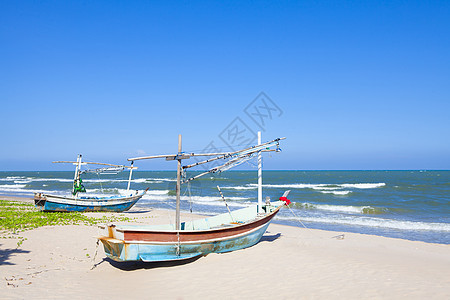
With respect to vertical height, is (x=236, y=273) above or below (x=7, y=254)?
below

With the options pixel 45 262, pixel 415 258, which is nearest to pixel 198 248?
pixel 45 262

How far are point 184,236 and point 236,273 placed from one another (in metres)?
1.71

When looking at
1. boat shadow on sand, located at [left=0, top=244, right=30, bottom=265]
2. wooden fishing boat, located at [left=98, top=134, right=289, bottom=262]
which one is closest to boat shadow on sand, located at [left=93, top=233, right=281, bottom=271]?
wooden fishing boat, located at [left=98, top=134, right=289, bottom=262]

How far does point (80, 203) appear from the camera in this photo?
787 inches

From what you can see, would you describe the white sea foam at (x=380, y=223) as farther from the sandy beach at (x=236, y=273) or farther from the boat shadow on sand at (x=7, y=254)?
the boat shadow on sand at (x=7, y=254)

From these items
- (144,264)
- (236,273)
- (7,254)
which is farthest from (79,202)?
(236,273)

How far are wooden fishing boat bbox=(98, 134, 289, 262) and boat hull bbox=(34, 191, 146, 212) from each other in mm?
10724

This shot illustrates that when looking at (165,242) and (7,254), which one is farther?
(7,254)

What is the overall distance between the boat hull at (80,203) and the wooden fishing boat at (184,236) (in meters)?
10.7

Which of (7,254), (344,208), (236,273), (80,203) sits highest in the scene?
(80,203)

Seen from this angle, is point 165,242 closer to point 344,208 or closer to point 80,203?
point 80,203

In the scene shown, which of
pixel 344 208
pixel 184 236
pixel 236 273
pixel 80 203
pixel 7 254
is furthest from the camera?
pixel 344 208

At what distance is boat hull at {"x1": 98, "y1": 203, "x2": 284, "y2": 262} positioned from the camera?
8.00 meters

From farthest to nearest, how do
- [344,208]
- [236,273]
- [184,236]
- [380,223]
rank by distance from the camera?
[344,208], [380,223], [184,236], [236,273]
